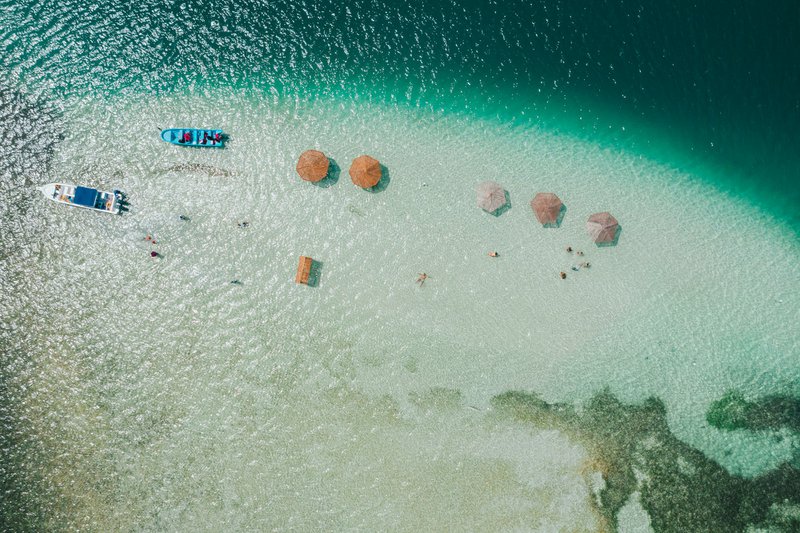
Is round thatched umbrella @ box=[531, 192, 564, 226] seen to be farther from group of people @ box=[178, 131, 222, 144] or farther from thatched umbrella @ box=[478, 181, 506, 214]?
group of people @ box=[178, 131, 222, 144]

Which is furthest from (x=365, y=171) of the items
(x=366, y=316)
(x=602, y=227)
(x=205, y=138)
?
(x=602, y=227)

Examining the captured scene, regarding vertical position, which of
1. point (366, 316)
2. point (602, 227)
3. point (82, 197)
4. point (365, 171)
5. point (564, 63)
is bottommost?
point (366, 316)

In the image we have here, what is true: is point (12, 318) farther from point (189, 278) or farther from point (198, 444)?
point (198, 444)

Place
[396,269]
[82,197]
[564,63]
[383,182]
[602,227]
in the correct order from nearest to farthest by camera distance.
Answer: [82,197], [602,227], [396,269], [383,182], [564,63]

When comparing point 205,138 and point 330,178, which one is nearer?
point 205,138

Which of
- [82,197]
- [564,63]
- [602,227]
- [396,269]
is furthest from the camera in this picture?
[564,63]

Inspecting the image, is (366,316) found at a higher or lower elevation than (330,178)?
lower

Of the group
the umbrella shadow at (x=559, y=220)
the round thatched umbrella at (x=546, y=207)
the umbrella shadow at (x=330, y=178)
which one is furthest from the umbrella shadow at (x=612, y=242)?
the umbrella shadow at (x=330, y=178)

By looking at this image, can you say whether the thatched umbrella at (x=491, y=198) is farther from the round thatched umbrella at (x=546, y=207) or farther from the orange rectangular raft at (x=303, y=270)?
the orange rectangular raft at (x=303, y=270)

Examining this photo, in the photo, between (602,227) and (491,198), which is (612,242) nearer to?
(602,227)
